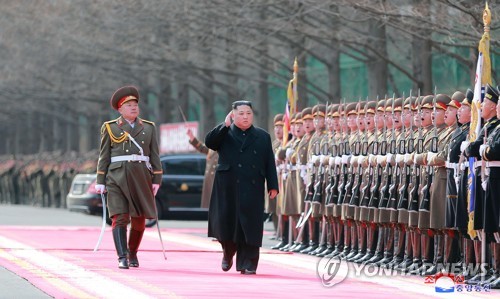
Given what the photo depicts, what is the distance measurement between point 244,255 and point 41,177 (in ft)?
121

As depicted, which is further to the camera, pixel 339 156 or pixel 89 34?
pixel 89 34

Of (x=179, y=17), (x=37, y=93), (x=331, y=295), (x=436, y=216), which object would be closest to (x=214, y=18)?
(x=179, y=17)

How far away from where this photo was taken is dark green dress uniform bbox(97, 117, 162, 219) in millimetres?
17734

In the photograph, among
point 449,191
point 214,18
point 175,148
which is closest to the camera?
point 449,191

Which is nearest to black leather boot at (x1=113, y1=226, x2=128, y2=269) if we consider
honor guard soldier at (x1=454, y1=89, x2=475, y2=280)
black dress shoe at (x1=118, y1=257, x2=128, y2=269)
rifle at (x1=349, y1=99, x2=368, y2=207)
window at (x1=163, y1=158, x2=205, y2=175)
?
black dress shoe at (x1=118, y1=257, x2=128, y2=269)

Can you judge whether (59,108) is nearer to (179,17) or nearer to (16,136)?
(16,136)

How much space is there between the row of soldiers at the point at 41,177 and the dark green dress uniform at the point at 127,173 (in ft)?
81.3

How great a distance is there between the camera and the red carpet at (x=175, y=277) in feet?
46.7

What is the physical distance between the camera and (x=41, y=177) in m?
53.2

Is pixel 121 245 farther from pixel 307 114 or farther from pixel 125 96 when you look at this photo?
pixel 307 114

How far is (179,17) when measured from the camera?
3841 centimetres

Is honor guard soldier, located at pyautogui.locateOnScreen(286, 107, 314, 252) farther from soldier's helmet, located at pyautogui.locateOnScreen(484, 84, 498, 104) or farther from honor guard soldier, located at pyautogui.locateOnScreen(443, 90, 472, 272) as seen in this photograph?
soldier's helmet, located at pyautogui.locateOnScreen(484, 84, 498, 104)

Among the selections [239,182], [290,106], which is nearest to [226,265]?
[239,182]

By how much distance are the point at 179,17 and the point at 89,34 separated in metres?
10.7
